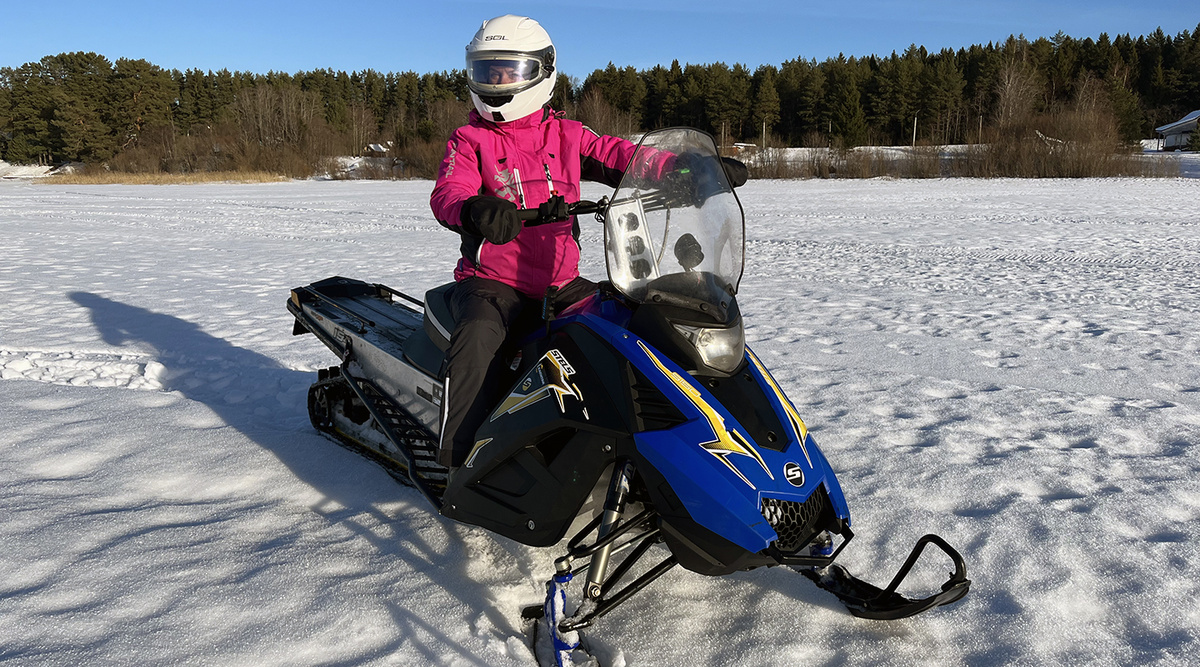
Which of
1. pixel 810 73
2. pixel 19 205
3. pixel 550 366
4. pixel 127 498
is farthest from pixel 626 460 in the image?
pixel 810 73

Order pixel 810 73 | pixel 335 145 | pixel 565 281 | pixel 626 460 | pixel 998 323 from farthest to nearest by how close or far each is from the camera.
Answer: pixel 810 73 < pixel 335 145 < pixel 998 323 < pixel 565 281 < pixel 626 460

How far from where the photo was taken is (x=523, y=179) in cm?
288

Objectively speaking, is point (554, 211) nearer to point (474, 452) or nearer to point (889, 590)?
point (474, 452)

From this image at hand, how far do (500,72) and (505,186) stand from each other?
39 cm

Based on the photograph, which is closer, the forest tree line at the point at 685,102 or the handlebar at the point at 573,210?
the handlebar at the point at 573,210

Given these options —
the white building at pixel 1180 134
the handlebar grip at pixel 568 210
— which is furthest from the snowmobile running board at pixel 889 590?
the white building at pixel 1180 134

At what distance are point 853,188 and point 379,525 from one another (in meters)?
20.8

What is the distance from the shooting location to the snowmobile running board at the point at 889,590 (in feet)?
6.91

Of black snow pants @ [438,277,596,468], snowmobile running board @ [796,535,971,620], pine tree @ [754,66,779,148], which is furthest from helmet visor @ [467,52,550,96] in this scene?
pine tree @ [754,66,779,148]

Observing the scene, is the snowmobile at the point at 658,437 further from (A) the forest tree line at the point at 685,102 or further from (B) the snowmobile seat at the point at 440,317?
(A) the forest tree line at the point at 685,102

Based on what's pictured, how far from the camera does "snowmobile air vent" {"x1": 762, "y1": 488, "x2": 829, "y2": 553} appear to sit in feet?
6.55

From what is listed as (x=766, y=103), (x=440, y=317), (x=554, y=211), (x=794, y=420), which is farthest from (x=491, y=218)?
(x=766, y=103)

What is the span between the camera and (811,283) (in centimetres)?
786

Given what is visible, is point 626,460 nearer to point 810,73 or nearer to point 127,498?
point 127,498
